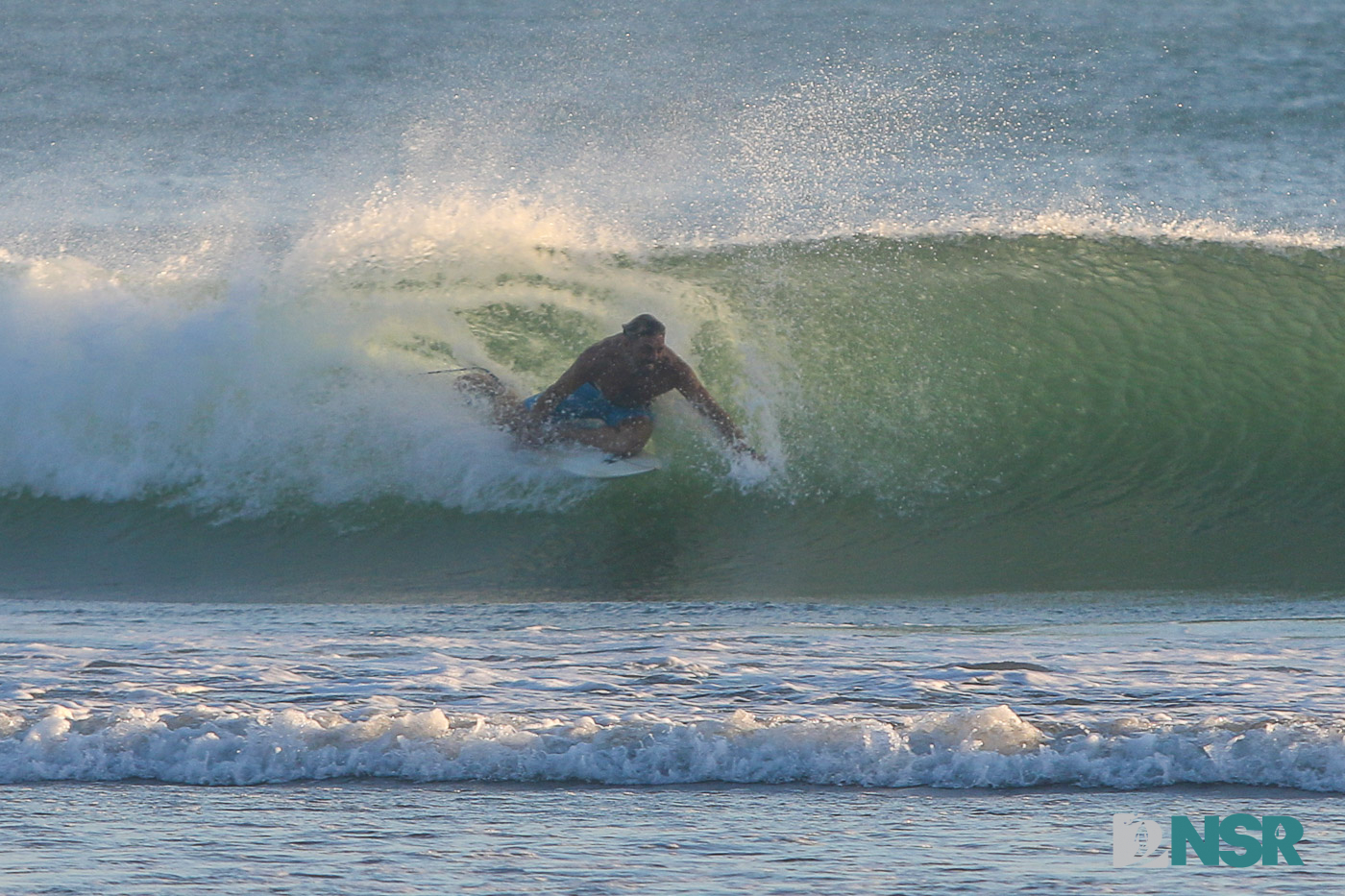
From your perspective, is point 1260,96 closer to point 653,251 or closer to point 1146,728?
point 653,251

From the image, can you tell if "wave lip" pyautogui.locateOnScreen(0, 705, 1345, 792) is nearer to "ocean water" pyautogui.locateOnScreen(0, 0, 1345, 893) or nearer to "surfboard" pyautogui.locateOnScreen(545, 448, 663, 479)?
"ocean water" pyautogui.locateOnScreen(0, 0, 1345, 893)

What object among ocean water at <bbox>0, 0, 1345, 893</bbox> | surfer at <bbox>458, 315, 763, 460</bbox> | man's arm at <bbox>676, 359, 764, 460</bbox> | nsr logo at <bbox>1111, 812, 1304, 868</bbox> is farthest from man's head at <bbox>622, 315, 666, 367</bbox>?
nsr logo at <bbox>1111, 812, 1304, 868</bbox>

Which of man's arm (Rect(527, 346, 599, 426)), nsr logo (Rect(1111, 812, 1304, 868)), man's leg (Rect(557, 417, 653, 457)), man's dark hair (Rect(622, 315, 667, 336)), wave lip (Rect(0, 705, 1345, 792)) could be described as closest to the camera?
nsr logo (Rect(1111, 812, 1304, 868))

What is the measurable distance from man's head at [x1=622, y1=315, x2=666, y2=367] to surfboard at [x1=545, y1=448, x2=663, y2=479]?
0.56m

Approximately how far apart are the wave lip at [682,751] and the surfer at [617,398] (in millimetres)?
3359

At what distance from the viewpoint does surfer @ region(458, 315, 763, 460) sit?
283 inches

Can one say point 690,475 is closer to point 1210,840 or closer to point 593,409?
point 593,409

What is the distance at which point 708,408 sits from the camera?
7352mm

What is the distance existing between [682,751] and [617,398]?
363 cm

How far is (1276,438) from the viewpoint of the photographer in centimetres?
809

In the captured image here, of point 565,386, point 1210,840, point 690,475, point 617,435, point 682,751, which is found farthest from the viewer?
point 690,475

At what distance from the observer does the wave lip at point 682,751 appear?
371 cm

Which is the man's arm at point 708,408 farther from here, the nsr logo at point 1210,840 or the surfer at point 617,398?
the nsr logo at point 1210,840

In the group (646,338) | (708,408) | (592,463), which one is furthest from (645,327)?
(592,463)
